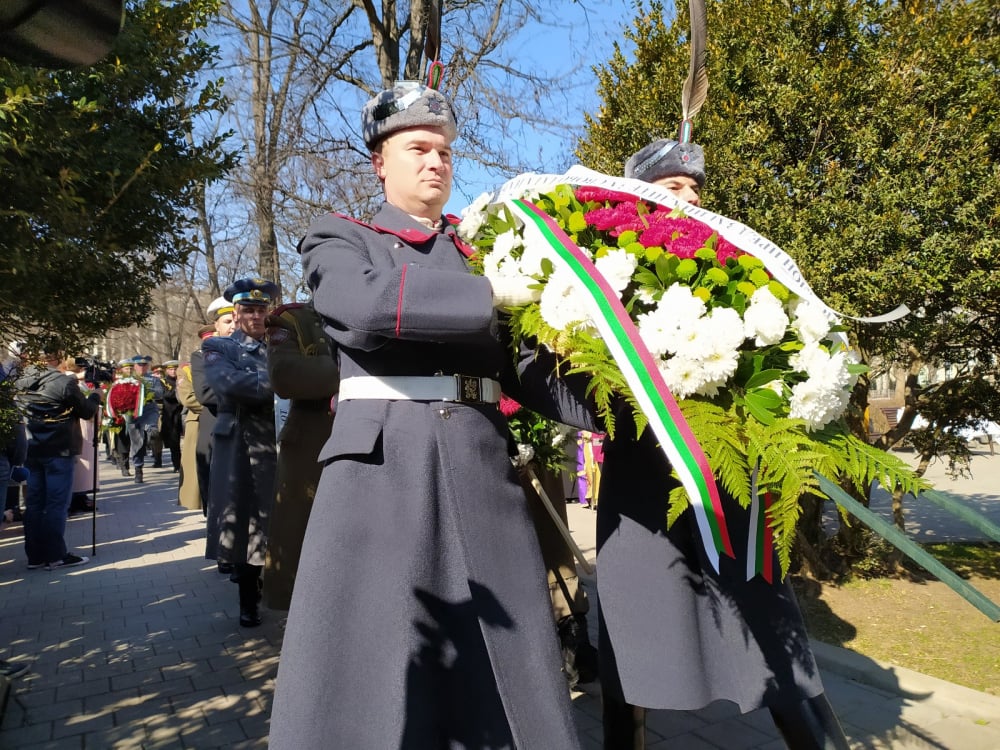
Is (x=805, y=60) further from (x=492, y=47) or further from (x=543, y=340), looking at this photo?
(x=492, y=47)

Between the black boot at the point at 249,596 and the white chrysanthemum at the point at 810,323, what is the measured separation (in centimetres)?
406

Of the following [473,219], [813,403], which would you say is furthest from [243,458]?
[813,403]

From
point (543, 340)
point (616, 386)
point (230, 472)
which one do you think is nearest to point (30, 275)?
point (230, 472)

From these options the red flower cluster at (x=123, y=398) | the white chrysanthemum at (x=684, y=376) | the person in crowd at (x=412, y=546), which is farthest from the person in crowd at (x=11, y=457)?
the red flower cluster at (x=123, y=398)

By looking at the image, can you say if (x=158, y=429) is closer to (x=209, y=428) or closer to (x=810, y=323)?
(x=209, y=428)

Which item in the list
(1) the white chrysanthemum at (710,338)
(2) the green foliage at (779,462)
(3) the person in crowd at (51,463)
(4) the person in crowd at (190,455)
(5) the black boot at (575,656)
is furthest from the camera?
(4) the person in crowd at (190,455)

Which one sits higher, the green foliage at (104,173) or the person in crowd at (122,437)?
the green foliage at (104,173)

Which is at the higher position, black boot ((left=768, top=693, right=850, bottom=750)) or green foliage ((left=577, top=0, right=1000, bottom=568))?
green foliage ((left=577, top=0, right=1000, bottom=568))

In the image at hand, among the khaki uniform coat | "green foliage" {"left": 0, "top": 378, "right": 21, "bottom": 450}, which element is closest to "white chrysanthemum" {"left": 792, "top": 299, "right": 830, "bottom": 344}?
"green foliage" {"left": 0, "top": 378, "right": 21, "bottom": 450}

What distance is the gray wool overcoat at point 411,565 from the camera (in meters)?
1.89

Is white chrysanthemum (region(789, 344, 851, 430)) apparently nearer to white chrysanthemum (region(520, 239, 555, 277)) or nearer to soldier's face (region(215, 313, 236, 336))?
white chrysanthemum (region(520, 239, 555, 277))

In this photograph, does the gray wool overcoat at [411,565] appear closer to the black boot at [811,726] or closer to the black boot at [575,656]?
the black boot at [811,726]

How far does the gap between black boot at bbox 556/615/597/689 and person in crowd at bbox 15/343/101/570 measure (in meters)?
5.21

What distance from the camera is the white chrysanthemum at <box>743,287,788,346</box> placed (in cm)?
188
